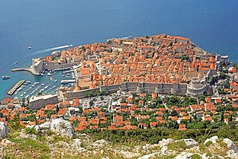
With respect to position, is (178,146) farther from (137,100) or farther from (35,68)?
(35,68)

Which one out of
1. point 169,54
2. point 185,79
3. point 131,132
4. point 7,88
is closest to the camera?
point 131,132

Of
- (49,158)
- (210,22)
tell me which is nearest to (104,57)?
(210,22)

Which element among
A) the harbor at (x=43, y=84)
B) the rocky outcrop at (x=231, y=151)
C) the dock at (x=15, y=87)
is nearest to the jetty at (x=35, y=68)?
the harbor at (x=43, y=84)

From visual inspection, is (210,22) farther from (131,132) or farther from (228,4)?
(131,132)

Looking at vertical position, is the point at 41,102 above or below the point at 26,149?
below

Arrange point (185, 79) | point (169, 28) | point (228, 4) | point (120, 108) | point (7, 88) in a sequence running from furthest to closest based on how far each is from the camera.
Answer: point (228, 4), point (169, 28), point (7, 88), point (185, 79), point (120, 108)

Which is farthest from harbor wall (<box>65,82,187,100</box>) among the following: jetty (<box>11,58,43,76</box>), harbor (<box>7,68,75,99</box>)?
Result: jetty (<box>11,58,43,76</box>)

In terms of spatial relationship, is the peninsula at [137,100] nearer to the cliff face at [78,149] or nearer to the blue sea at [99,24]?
the cliff face at [78,149]

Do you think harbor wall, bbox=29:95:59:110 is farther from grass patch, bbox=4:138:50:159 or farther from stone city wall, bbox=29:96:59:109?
grass patch, bbox=4:138:50:159

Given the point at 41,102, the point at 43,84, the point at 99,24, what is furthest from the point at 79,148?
the point at 99,24
